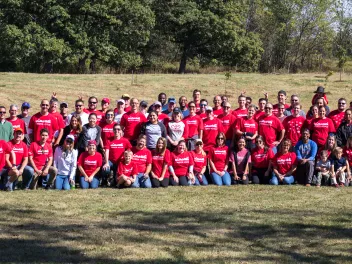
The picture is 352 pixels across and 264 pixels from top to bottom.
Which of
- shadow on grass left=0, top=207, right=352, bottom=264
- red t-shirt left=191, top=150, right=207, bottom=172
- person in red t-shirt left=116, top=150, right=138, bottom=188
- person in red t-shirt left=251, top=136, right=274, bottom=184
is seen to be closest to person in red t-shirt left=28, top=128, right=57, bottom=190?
person in red t-shirt left=116, top=150, right=138, bottom=188

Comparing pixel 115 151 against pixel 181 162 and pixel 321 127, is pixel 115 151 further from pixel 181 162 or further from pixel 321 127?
pixel 321 127

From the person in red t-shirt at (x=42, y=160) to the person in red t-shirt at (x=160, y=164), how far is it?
6.79ft

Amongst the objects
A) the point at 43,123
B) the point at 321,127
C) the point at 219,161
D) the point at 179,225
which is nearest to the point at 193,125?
the point at 219,161

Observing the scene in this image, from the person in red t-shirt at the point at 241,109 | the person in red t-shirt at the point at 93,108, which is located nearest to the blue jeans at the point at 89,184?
the person in red t-shirt at the point at 93,108

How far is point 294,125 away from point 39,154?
5.53 m

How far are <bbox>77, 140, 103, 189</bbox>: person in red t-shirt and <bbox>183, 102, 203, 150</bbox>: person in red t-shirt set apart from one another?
2072 millimetres

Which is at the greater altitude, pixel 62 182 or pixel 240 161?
pixel 240 161

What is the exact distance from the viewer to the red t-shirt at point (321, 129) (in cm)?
1312

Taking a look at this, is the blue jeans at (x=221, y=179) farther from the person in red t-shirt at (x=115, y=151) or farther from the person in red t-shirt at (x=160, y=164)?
the person in red t-shirt at (x=115, y=151)

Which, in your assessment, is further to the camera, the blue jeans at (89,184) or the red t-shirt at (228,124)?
the red t-shirt at (228,124)

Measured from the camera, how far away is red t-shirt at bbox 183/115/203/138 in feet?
43.7

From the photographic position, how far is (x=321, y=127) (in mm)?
13156

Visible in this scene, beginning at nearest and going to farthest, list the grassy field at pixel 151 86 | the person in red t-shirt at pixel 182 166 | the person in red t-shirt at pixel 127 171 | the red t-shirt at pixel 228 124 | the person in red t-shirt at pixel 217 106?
the person in red t-shirt at pixel 127 171, the person in red t-shirt at pixel 182 166, the red t-shirt at pixel 228 124, the person in red t-shirt at pixel 217 106, the grassy field at pixel 151 86

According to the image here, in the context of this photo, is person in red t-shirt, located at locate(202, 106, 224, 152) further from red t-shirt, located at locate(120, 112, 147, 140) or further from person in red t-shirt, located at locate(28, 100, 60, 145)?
person in red t-shirt, located at locate(28, 100, 60, 145)
